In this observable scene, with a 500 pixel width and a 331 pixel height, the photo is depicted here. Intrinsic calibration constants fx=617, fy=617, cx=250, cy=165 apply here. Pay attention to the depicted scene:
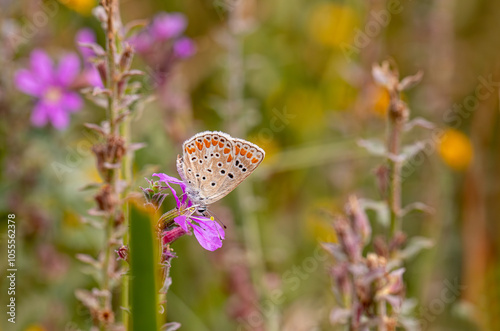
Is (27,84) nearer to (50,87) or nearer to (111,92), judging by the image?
(50,87)

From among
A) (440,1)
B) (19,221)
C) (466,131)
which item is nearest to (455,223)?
(466,131)

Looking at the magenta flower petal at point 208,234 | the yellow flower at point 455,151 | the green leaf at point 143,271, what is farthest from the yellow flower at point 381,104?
the green leaf at point 143,271

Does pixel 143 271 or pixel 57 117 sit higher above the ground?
pixel 57 117

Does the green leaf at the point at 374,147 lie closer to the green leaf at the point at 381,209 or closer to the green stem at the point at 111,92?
the green leaf at the point at 381,209

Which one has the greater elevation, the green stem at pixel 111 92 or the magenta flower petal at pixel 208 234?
the green stem at pixel 111 92

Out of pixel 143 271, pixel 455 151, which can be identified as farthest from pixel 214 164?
pixel 455 151

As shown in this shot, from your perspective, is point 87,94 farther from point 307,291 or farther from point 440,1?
point 440,1
